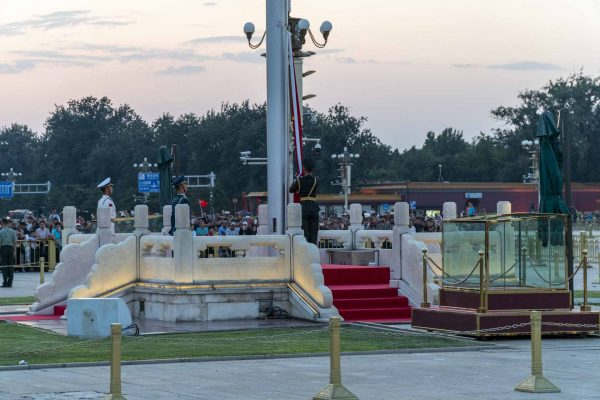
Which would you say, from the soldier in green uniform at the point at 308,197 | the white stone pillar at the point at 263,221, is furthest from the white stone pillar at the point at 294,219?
the white stone pillar at the point at 263,221

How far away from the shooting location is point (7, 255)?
123 feet

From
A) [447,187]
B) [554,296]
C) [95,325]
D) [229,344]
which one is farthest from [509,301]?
[447,187]

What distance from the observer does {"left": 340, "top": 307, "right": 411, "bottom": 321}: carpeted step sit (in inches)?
909

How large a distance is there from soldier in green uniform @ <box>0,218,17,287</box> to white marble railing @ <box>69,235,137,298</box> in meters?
12.9

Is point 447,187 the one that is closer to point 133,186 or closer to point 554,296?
point 133,186

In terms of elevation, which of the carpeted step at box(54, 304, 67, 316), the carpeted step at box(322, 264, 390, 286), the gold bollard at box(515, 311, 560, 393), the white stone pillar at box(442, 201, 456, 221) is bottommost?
the carpeted step at box(54, 304, 67, 316)

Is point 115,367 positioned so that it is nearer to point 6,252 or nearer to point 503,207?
point 503,207

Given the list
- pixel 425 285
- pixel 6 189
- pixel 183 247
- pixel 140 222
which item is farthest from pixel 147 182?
pixel 425 285

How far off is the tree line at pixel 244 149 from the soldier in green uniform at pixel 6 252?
156 feet

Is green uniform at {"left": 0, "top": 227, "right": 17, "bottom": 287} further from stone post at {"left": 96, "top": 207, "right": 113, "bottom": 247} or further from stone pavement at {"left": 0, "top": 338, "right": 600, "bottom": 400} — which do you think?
stone pavement at {"left": 0, "top": 338, "right": 600, "bottom": 400}

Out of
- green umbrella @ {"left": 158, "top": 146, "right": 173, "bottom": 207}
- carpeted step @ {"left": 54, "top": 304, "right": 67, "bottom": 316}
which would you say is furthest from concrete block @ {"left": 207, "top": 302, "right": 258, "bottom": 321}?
green umbrella @ {"left": 158, "top": 146, "right": 173, "bottom": 207}

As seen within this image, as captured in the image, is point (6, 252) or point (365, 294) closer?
point (365, 294)

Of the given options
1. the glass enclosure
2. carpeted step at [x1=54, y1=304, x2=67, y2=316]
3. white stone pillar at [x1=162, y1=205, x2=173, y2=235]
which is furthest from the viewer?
white stone pillar at [x1=162, y1=205, x2=173, y2=235]

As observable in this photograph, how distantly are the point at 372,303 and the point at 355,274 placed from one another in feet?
4.09
